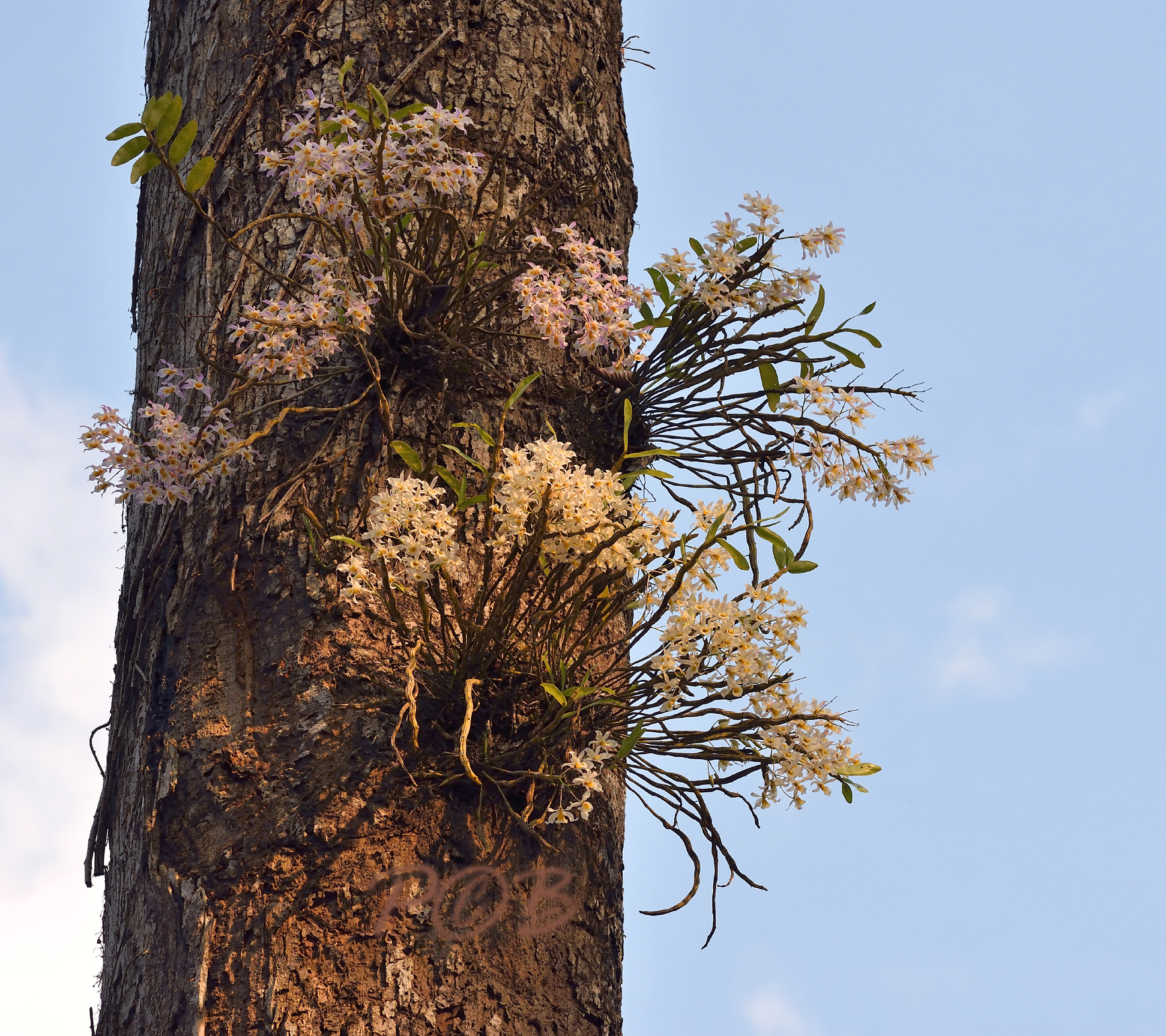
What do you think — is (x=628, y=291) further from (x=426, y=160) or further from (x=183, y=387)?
(x=183, y=387)

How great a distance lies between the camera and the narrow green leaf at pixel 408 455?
178 centimetres

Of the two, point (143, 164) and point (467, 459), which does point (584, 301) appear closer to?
point (467, 459)

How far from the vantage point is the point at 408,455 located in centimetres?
179

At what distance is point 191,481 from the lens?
1.92 metres

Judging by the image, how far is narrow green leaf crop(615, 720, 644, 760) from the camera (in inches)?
65.8

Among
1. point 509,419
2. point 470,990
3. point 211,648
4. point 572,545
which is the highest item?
point 509,419

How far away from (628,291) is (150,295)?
941 millimetres

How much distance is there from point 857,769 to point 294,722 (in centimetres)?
84

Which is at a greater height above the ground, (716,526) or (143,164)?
(143,164)

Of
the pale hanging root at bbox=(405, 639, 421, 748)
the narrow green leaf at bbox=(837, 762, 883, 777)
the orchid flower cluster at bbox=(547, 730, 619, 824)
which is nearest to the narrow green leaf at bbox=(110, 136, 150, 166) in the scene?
the pale hanging root at bbox=(405, 639, 421, 748)

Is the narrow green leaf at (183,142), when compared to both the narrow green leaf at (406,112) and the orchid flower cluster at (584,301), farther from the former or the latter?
the orchid flower cluster at (584,301)

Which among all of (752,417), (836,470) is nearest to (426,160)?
(752,417)
